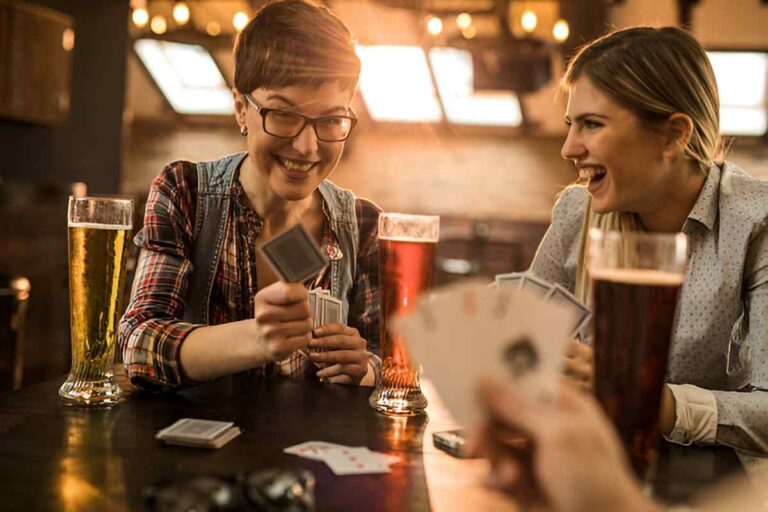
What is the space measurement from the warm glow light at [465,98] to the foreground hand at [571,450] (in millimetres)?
9245

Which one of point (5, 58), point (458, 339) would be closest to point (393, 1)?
point (5, 58)

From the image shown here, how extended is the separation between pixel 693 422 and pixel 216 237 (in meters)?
1.07

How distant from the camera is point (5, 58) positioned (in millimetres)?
4543

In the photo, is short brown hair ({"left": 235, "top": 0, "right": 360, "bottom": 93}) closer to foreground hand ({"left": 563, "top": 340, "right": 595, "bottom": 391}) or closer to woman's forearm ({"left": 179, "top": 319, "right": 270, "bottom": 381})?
woman's forearm ({"left": 179, "top": 319, "right": 270, "bottom": 381})

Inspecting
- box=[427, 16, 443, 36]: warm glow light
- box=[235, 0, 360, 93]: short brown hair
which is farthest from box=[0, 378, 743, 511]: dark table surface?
box=[427, 16, 443, 36]: warm glow light

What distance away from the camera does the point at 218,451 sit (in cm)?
110

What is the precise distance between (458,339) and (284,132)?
1104 millimetres

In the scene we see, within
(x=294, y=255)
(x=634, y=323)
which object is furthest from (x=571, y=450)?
(x=294, y=255)

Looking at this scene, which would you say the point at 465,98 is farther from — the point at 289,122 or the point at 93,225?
the point at 93,225

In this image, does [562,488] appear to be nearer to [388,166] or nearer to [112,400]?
[112,400]

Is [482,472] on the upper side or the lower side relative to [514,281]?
lower

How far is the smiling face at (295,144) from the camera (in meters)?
1.73

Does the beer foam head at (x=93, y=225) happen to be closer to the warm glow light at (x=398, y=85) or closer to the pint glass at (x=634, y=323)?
the pint glass at (x=634, y=323)

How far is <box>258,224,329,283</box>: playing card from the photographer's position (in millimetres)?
1103
